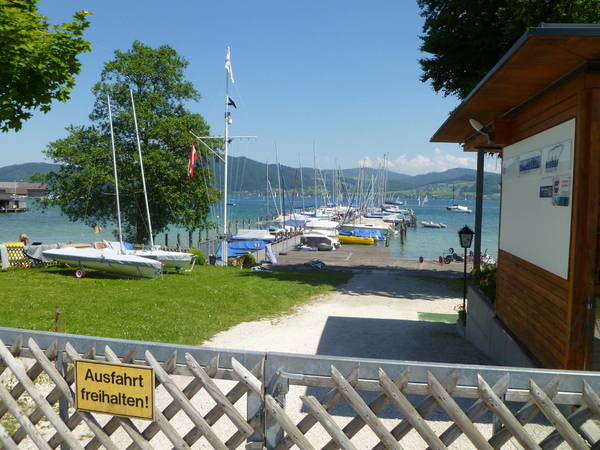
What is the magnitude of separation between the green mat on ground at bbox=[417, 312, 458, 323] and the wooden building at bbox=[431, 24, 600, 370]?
4759mm

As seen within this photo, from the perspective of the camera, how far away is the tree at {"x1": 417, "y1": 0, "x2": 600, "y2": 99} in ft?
43.9

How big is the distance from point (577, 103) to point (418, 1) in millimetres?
15687

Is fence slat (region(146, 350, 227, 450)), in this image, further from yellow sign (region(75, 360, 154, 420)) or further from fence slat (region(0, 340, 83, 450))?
fence slat (region(0, 340, 83, 450))

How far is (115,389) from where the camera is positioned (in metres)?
3.18

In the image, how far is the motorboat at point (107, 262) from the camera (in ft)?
55.2

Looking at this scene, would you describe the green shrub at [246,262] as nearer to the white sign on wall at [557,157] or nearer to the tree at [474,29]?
the tree at [474,29]

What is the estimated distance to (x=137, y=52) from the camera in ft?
96.7

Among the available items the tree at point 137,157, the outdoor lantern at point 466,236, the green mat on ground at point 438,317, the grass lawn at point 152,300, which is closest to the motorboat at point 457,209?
the tree at point 137,157

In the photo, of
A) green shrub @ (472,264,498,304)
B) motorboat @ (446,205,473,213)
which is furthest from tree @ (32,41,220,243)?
motorboat @ (446,205,473,213)

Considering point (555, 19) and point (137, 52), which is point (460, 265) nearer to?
point (555, 19)

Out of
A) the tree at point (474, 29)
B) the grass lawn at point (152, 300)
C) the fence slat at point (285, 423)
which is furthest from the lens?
the tree at point (474, 29)

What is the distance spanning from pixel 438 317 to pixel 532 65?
29.6 ft

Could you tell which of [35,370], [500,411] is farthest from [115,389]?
[500,411]

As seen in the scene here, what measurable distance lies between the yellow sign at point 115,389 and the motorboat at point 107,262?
14.1 m
